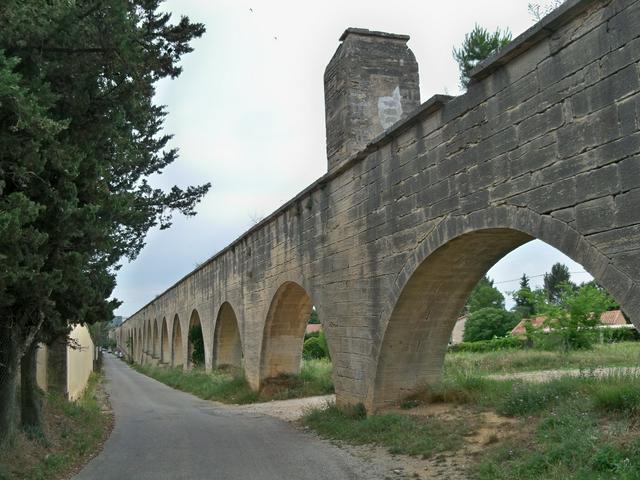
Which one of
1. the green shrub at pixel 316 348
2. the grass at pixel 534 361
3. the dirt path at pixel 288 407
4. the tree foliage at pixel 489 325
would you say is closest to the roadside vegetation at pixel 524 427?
the dirt path at pixel 288 407

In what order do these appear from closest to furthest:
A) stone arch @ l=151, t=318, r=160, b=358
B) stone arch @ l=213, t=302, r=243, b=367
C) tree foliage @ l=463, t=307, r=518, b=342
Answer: stone arch @ l=213, t=302, r=243, b=367 → tree foliage @ l=463, t=307, r=518, b=342 → stone arch @ l=151, t=318, r=160, b=358

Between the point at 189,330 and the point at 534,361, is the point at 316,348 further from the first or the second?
the point at 534,361

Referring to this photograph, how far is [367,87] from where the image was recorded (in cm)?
1002

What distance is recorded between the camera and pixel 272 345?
15.0 meters

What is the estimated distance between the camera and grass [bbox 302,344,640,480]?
16.0 ft

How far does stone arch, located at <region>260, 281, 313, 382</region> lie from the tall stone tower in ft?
15.4

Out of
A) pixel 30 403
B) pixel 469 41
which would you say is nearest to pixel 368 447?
pixel 30 403

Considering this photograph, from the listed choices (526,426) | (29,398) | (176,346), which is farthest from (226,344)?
(526,426)

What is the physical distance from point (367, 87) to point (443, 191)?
369cm

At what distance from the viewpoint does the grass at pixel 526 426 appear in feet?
16.0

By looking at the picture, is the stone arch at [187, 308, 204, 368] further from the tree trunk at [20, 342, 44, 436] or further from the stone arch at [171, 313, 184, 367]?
the tree trunk at [20, 342, 44, 436]

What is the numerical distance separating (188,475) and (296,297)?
7531mm

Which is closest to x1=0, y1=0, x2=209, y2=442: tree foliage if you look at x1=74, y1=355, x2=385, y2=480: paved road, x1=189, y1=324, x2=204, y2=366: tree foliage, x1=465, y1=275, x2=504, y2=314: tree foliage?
x1=74, y1=355, x2=385, y2=480: paved road

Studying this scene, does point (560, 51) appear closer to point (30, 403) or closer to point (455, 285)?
point (455, 285)
